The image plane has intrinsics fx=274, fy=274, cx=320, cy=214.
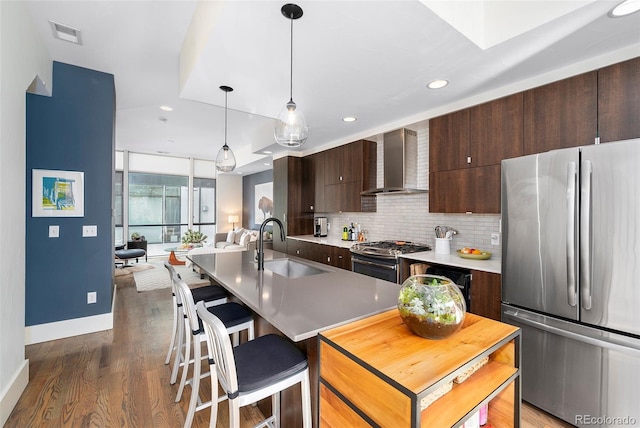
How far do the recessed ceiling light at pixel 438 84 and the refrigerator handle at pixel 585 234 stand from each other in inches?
52.1

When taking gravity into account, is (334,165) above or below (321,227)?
above

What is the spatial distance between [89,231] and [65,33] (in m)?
1.97

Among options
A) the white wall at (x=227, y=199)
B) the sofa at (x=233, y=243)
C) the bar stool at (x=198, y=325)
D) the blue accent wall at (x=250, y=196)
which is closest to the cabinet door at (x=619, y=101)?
the bar stool at (x=198, y=325)

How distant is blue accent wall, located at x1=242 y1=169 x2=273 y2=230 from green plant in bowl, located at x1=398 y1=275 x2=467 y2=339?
7281 mm

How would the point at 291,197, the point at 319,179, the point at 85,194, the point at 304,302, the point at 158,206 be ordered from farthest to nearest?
1. the point at 158,206
2. the point at 291,197
3. the point at 319,179
4. the point at 85,194
5. the point at 304,302

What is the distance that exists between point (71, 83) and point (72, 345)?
9.24ft

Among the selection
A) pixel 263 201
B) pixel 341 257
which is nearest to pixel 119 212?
pixel 263 201

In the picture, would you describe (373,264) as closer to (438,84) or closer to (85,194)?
(438,84)

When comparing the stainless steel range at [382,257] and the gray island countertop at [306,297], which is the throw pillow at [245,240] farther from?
the gray island countertop at [306,297]

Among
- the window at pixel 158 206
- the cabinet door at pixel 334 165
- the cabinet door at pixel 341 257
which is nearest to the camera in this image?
the cabinet door at pixel 341 257

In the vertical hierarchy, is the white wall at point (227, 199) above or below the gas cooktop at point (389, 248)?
above

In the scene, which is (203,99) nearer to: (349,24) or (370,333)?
(349,24)

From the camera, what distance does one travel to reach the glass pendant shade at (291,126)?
77.4 inches

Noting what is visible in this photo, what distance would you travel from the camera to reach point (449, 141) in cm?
300
